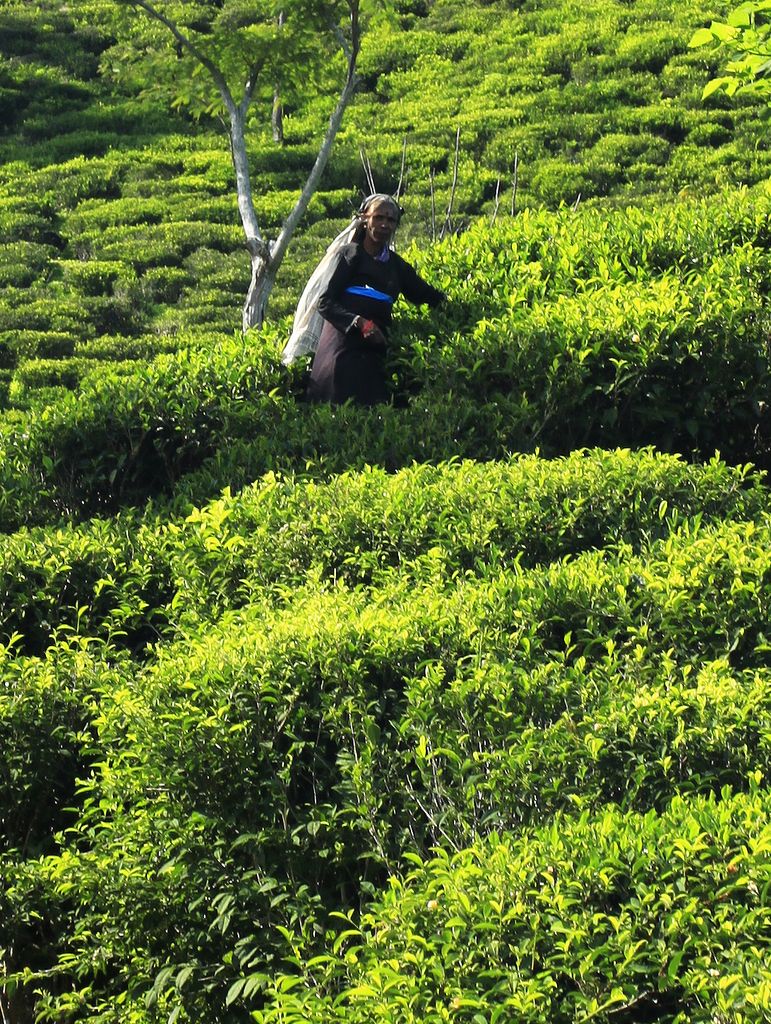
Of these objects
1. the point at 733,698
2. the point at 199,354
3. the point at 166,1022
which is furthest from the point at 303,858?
the point at 199,354

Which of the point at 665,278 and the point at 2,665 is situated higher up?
the point at 665,278

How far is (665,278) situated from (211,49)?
25.4ft

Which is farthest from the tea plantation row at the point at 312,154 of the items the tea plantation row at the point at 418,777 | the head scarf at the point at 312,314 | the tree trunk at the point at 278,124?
the tea plantation row at the point at 418,777

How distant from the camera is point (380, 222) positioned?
778cm

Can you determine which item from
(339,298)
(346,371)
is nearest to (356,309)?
(339,298)

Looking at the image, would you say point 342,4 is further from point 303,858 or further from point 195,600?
point 303,858

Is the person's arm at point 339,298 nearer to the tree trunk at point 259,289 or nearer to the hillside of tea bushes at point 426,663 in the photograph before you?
the hillside of tea bushes at point 426,663

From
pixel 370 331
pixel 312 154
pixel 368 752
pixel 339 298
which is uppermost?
pixel 339 298

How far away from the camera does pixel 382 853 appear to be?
13.6 ft

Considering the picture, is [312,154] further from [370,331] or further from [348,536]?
[348,536]

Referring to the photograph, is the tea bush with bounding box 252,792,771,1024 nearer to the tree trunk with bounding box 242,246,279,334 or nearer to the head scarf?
the head scarf

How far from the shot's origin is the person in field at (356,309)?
7758 millimetres

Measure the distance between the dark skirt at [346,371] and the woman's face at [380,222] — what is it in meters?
0.50

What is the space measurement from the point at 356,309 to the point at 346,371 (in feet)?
1.16
